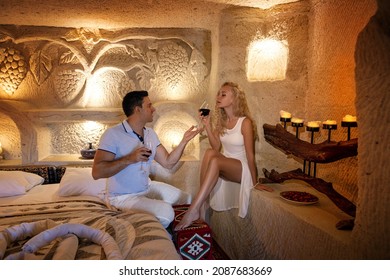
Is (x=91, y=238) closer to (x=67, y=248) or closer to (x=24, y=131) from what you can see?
(x=67, y=248)

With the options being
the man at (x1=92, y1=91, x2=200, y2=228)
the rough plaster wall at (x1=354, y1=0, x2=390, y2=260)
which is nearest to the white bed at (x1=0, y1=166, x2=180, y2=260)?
the man at (x1=92, y1=91, x2=200, y2=228)

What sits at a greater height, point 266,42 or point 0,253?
point 266,42

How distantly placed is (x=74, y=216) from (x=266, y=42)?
7.04ft

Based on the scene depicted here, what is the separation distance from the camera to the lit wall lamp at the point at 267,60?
256 centimetres

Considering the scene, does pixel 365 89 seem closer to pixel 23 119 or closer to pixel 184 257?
pixel 184 257

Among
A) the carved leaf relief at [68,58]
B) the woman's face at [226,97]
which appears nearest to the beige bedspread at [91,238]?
the woman's face at [226,97]

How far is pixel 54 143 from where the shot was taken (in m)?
3.18

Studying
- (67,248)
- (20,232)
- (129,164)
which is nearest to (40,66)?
(129,164)

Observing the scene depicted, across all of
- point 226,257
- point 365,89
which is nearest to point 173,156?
point 226,257

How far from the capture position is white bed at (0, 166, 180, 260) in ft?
4.04

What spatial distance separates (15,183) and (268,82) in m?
2.35

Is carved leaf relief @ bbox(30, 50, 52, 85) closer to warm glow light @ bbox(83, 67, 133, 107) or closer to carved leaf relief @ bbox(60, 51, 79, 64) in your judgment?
carved leaf relief @ bbox(60, 51, 79, 64)

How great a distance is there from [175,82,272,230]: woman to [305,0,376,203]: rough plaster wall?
553 mm

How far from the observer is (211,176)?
80.9 inches
